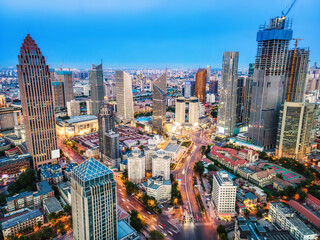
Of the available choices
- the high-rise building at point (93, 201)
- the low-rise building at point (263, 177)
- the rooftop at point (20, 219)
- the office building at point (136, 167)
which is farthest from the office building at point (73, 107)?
the high-rise building at point (93, 201)

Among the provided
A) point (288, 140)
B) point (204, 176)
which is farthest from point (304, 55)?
point (204, 176)

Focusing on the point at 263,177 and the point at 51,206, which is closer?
the point at 51,206

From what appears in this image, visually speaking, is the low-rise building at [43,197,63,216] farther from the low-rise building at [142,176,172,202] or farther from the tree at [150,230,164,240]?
the tree at [150,230,164,240]

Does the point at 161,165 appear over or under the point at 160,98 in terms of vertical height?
under

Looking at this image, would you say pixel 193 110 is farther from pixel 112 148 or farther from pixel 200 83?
pixel 112 148

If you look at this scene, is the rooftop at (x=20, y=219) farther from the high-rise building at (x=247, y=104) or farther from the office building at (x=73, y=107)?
the high-rise building at (x=247, y=104)

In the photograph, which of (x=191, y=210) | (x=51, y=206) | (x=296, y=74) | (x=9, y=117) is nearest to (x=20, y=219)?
(x=51, y=206)
